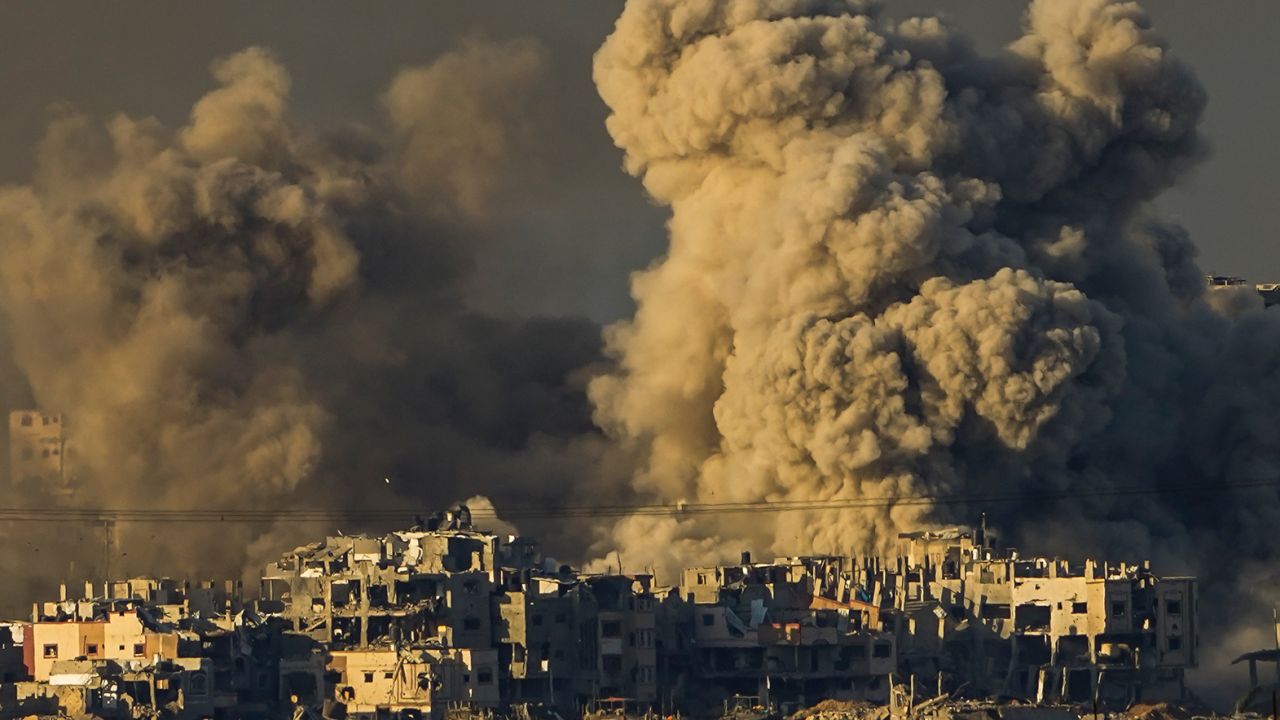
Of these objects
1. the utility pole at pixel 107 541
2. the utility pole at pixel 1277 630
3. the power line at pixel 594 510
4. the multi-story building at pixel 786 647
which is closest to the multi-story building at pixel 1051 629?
the multi-story building at pixel 786 647

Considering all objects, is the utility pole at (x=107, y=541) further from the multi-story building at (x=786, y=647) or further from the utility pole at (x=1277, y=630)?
the utility pole at (x=1277, y=630)

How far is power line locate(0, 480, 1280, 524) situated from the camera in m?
118

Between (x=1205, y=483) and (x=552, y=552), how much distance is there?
15.1m

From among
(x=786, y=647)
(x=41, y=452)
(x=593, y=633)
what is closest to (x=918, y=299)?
(x=786, y=647)

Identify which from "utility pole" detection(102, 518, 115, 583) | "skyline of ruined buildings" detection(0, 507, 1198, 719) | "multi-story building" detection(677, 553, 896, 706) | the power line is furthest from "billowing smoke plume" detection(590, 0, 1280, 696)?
"utility pole" detection(102, 518, 115, 583)

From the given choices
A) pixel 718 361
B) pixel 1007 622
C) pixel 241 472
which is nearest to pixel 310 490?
pixel 241 472

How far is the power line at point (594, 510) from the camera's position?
117875mm

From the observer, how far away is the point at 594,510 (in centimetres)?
12394

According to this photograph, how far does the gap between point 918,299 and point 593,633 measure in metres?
12.6

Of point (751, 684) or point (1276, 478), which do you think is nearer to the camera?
point (751, 684)

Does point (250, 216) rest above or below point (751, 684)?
above

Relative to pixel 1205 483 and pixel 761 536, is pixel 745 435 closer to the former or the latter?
→ pixel 761 536

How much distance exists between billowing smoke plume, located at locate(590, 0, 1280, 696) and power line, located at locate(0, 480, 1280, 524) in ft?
0.59

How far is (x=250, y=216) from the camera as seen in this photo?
410 ft
